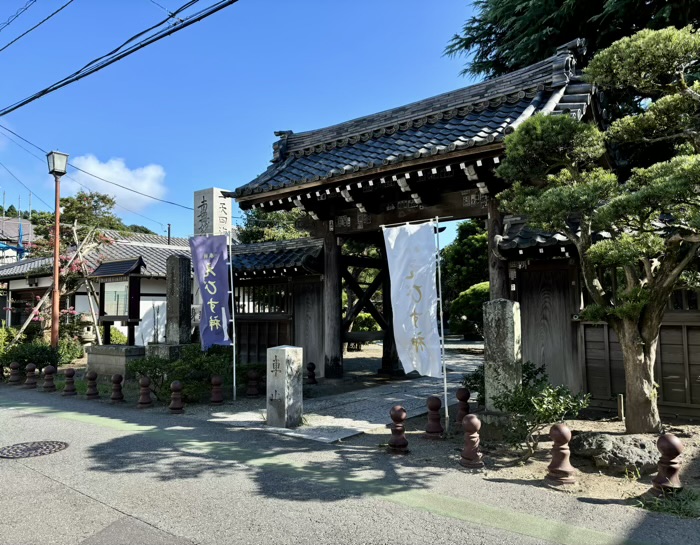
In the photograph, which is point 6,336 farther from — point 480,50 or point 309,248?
point 480,50

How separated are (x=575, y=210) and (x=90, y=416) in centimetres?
878

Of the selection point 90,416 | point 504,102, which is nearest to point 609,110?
point 504,102

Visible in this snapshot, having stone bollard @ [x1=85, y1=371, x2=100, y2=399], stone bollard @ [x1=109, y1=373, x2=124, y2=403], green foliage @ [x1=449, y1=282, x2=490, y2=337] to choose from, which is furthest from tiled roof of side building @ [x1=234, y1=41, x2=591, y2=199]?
green foliage @ [x1=449, y1=282, x2=490, y2=337]

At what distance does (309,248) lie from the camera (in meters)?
13.2

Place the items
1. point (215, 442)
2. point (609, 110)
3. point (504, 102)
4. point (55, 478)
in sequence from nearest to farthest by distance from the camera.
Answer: point (55, 478) < point (215, 442) < point (504, 102) < point (609, 110)

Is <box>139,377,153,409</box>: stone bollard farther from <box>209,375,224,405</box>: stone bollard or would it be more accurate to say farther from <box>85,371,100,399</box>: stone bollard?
<box>85,371,100,399</box>: stone bollard

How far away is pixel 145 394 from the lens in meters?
9.82

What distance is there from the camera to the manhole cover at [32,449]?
21.2ft

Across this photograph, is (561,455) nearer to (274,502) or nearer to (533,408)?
(533,408)

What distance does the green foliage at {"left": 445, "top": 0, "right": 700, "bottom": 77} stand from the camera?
1156 centimetres

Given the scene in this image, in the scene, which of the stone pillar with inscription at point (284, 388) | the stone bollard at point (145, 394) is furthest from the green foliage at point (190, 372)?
the stone pillar with inscription at point (284, 388)

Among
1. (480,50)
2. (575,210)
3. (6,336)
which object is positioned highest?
(480,50)

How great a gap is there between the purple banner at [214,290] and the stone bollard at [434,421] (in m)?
4.89

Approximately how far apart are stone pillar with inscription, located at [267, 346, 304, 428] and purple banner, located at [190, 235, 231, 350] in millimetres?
2618
